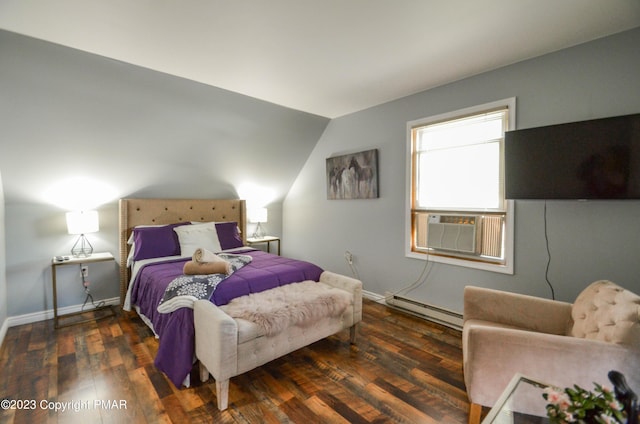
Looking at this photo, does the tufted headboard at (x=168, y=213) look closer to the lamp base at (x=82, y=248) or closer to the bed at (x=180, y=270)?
the bed at (x=180, y=270)

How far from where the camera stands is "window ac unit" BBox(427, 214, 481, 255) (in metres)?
2.76

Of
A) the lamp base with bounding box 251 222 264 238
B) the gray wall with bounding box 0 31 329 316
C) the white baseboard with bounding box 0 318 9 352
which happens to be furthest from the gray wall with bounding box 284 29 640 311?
the white baseboard with bounding box 0 318 9 352

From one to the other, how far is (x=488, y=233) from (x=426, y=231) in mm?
602

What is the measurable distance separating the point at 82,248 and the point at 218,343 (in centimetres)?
266

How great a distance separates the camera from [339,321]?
2.48 metres

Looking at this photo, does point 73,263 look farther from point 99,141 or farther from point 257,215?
point 257,215

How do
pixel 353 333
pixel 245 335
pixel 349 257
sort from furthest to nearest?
pixel 349 257, pixel 353 333, pixel 245 335

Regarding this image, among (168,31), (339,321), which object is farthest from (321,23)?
(339,321)

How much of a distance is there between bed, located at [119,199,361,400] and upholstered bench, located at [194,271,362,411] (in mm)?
21

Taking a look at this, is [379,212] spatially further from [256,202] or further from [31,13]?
[31,13]

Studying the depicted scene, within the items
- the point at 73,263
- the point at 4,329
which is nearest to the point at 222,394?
the point at 73,263

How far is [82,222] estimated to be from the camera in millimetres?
2988

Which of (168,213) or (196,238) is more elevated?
(168,213)

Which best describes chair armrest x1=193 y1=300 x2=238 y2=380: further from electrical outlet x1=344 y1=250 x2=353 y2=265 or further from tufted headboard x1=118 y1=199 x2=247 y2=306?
electrical outlet x1=344 y1=250 x2=353 y2=265
